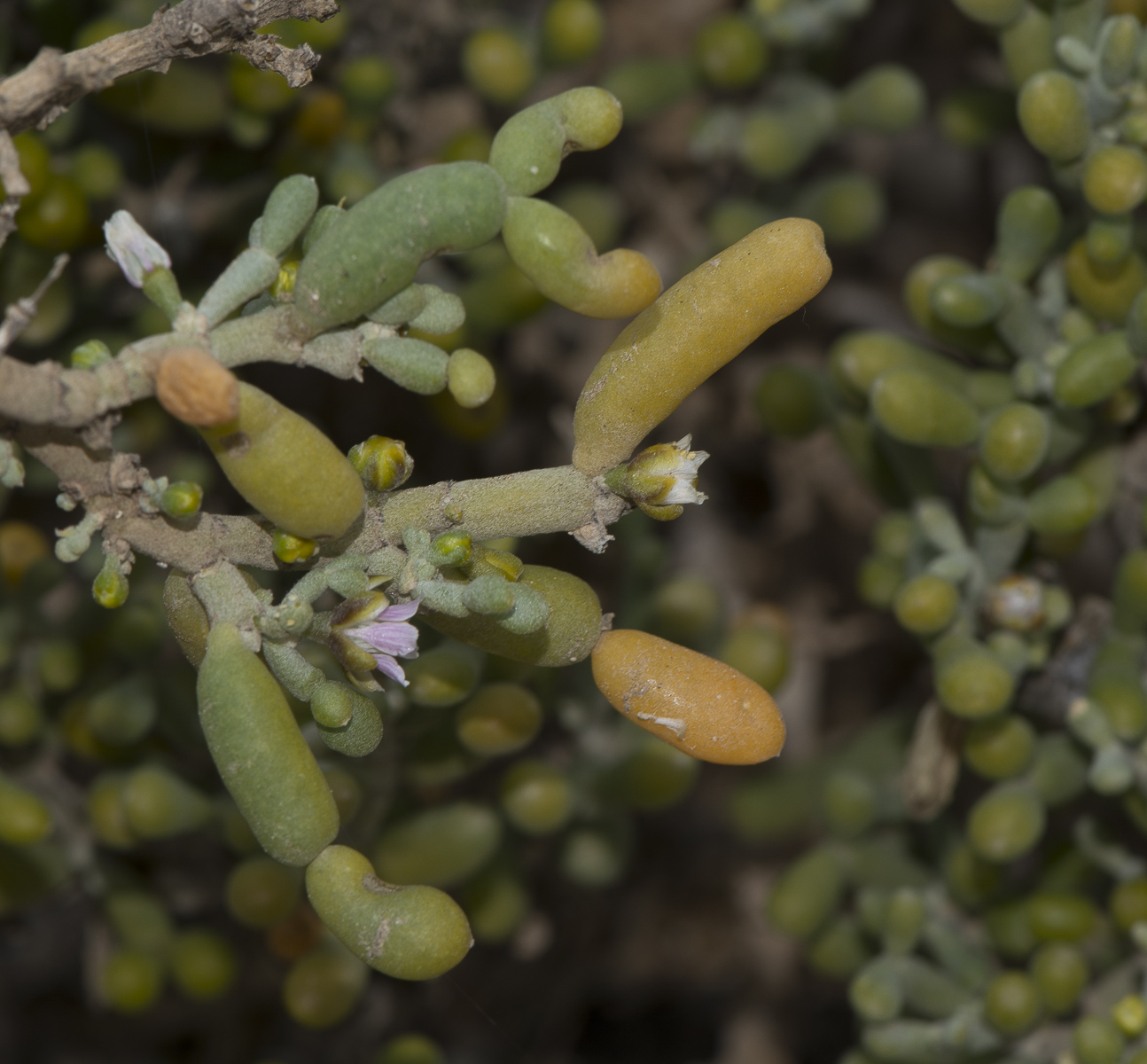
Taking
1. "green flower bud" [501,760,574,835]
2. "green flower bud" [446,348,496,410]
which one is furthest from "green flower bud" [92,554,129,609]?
"green flower bud" [501,760,574,835]

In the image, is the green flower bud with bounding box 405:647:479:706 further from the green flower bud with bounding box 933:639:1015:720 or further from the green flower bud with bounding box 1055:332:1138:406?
the green flower bud with bounding box 1055:332:1138:406

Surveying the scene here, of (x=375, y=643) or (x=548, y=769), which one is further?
(x=548, y=769)

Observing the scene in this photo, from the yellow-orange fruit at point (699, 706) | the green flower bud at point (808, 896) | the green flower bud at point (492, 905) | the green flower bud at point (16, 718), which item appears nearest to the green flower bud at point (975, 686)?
the green flower bud at point (808, 896)

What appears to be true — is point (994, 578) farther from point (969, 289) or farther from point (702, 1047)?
point (702, 1047)

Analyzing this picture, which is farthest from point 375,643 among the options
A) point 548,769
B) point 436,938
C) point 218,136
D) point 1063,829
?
point 1063,829

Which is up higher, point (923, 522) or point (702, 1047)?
point (923, 522)

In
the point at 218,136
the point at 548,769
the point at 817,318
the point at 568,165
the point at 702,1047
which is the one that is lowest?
the point at 702,1047

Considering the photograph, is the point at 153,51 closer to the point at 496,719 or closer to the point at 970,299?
the point at 496,719
